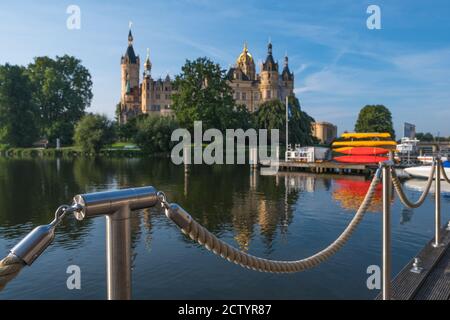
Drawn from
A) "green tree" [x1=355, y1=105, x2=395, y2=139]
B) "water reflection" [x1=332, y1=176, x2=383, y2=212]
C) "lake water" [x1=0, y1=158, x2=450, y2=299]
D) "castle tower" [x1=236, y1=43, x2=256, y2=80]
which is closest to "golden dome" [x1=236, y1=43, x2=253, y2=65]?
"castle tower" [x1=236, y1=43, x2=256, y2=80]

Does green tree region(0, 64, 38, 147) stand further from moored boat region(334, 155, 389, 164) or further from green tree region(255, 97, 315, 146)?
moored boat region(334, 155, 389, 164)

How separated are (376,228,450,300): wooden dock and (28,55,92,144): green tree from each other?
3440 inches

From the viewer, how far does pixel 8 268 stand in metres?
2.37

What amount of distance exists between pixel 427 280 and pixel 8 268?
728 cm

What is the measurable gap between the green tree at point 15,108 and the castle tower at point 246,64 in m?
69.1

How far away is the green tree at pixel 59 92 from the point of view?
8669 cm

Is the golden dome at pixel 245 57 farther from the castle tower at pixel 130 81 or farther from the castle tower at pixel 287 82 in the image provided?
the castle tower at pixel 130 81

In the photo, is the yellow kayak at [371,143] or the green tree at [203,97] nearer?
the yellow kayak at [371,143]

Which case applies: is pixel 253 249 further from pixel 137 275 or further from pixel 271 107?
pixel 271 107

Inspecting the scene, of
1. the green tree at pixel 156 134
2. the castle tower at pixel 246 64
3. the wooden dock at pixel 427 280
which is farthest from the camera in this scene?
the castle tower at pixel 246 64

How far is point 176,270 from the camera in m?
11.4

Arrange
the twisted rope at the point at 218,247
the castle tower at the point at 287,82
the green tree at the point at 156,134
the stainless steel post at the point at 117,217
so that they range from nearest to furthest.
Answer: the stainless steel post at the point at 117,217 < the twisted rope at the point at 218,247 < the green tree at the point at 156,134 < the castle tower at the point at 287,82

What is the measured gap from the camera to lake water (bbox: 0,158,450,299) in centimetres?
1005

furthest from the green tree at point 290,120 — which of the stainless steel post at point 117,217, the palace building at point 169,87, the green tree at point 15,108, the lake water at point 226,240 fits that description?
the stainless steel post at point 117,217
